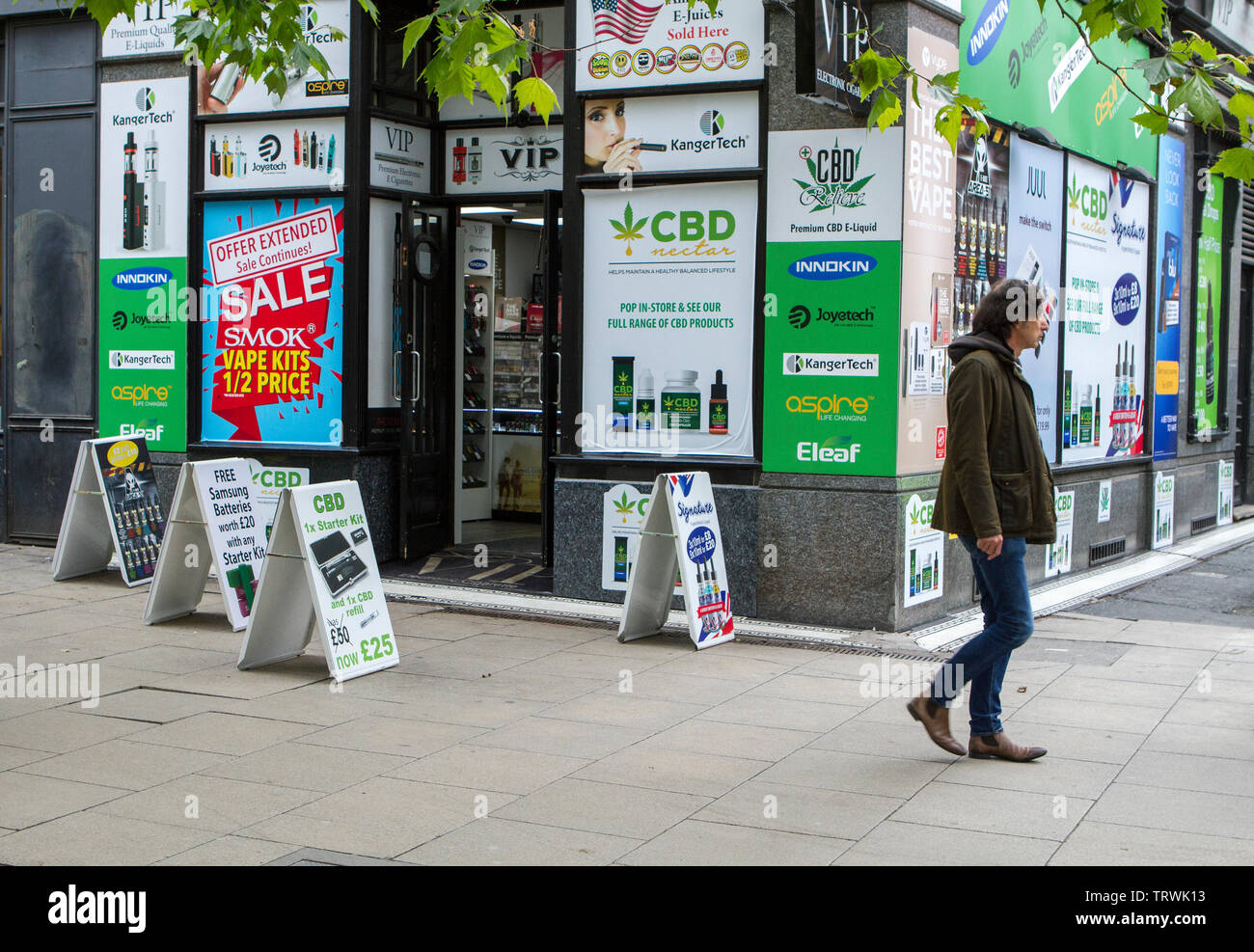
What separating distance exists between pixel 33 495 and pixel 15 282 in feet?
6.18

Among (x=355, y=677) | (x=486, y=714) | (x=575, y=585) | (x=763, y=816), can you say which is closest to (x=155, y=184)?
(x=575, y=585)

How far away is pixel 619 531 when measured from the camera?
9766 millimetres

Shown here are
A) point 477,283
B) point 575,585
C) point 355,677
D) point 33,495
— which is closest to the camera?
point 355,677

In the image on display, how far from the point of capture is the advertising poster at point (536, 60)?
10.8 meters

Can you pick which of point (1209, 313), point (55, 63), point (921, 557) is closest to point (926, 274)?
point (921, 557)

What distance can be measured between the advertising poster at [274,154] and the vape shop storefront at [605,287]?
27 millimetres

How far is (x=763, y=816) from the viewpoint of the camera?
536 cm

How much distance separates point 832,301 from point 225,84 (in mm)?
5351

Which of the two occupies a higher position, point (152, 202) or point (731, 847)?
point (152, 202)

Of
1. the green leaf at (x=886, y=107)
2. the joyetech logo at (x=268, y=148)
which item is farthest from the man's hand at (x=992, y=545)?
the joyetech logo at (x=268, y=148)

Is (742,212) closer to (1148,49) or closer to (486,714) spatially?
(486,714)

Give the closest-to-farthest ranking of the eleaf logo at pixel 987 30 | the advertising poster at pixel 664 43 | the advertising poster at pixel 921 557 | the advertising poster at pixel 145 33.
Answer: the advertising poster at pixel 921 557, the advertising poster at pixel 664 43, the eleaf logo at pixel 987 30, the advertising poster at pixel 145 33

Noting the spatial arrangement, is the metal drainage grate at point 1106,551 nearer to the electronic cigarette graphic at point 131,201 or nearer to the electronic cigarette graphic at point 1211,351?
the electronic cigarette graphic at point 1211,351

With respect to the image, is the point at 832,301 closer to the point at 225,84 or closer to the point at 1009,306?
the point at 1009,306
